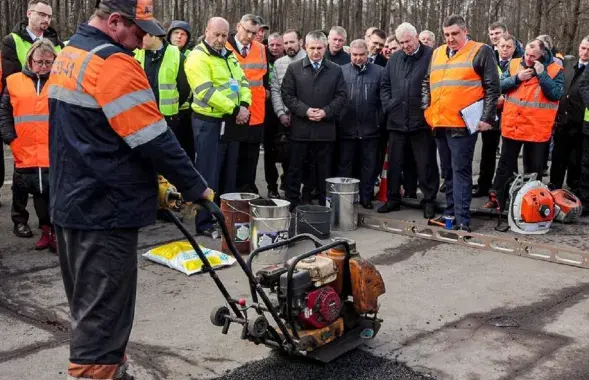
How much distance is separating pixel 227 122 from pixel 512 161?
3.87 metres

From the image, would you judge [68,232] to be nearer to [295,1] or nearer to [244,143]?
[244,143]

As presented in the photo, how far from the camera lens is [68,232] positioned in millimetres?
3744

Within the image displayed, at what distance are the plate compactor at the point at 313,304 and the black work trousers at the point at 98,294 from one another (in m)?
0.42

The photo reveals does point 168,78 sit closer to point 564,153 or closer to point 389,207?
point 389,207

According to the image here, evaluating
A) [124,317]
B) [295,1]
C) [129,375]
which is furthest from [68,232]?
[295,1]

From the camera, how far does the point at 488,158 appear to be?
1014cm

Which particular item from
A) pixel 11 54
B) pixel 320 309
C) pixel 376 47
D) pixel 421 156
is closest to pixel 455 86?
pixel 421 156

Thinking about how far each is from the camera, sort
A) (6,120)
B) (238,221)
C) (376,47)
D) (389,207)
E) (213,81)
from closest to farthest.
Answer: (6,120), (238,221), (213,81), (389,207), (376,47)

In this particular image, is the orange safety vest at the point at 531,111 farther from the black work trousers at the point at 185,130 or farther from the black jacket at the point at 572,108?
the black work trousers at the point at 185,130

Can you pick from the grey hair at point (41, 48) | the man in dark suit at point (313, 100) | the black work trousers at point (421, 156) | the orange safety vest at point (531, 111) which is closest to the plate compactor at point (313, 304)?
the grey hair at point (41, 48)

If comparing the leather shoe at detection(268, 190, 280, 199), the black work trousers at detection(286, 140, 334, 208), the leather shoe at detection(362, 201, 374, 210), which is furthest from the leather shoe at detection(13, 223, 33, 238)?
the leather shoe at detection(362, 201, 374, 210)

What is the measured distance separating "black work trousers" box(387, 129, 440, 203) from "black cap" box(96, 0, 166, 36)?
226 inches

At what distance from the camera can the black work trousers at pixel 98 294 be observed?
370cm

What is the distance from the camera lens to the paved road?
4.54 m
